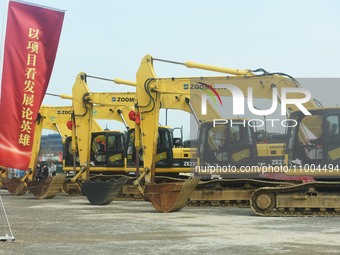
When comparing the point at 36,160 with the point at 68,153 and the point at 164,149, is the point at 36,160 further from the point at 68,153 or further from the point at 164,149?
the point at 164,149

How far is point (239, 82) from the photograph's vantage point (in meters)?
23.7

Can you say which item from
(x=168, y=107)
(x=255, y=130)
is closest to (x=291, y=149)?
(x=255, y=130)

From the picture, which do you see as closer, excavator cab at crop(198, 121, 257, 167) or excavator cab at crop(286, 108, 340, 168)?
excavator cab at crop(286, 108, 340, 168)

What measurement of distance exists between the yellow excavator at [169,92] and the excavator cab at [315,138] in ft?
0.22

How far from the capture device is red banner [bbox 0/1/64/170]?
13.1 metres

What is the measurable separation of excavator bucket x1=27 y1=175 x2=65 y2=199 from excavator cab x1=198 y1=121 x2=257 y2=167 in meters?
8.73

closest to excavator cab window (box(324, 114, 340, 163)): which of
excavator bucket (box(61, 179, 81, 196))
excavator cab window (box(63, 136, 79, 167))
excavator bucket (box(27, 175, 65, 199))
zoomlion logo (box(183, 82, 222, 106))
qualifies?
zoomlion logo (box(183, 82, 222, 106))

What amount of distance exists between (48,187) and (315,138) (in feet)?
44.9

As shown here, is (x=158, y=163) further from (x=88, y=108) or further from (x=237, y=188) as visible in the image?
(x=237, y=188)

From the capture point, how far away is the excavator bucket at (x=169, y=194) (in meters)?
21.2

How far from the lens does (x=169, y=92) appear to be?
25.0 m

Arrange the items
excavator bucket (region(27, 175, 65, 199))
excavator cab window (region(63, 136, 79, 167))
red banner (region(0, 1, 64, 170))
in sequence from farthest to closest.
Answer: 1. excavator cab window (region(63, 136, 79, 167))
2. excavator bucket (region(27, 175, 65, 199))
3. red banner (region(0, 1, 64, 170))

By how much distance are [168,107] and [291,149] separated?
342 inches

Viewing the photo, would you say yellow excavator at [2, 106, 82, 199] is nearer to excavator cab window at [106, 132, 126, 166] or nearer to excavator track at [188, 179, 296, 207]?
excavator cab window at [106, 132, 126, 166]
